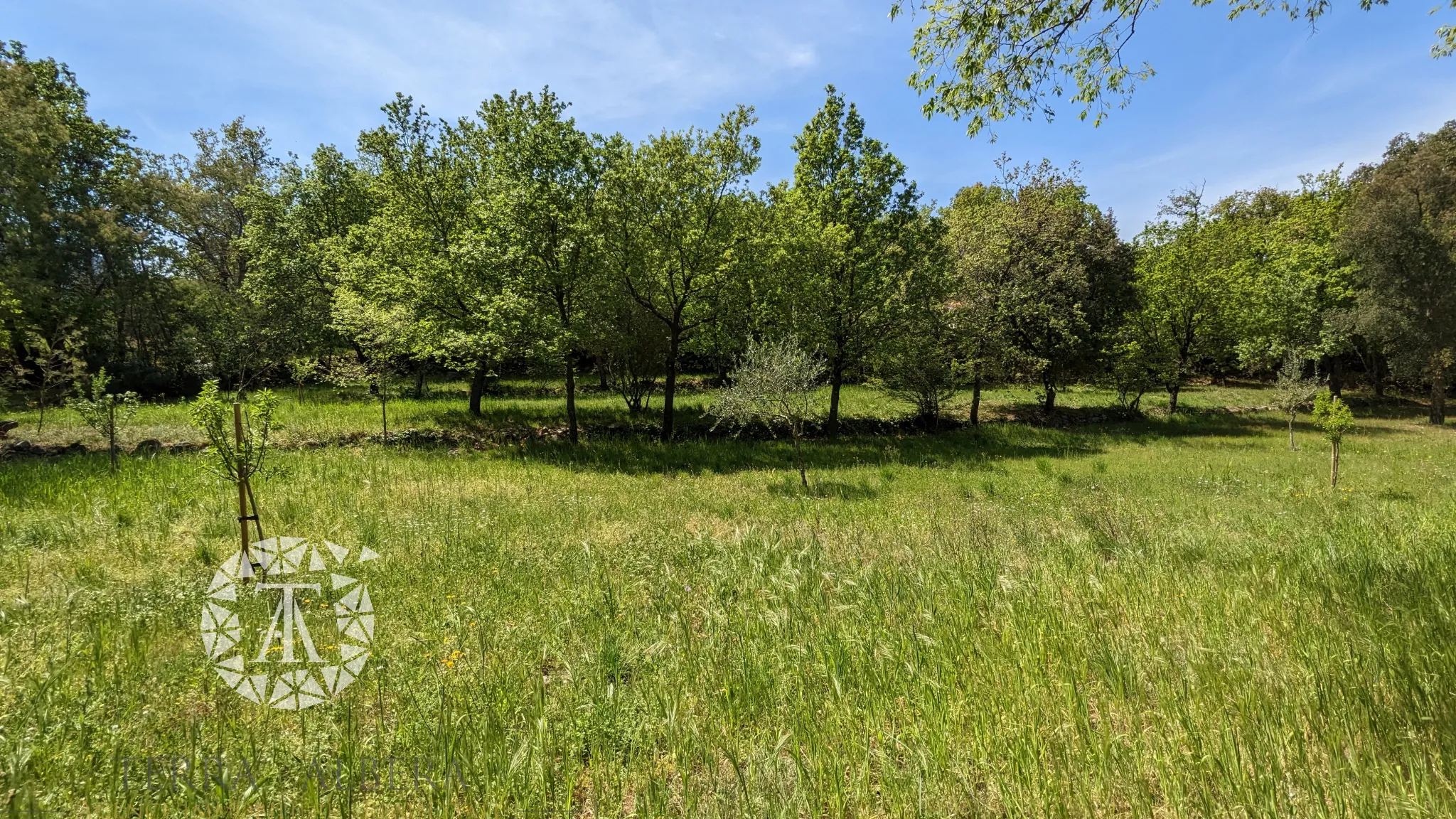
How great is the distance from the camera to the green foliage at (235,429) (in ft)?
21.0

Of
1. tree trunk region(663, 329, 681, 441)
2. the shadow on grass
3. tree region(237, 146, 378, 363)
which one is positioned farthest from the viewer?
tree region(237, 146, 378, 363)

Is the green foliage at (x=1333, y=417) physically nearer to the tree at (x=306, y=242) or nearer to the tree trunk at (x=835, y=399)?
the tree trunk at (x=835, y=399)

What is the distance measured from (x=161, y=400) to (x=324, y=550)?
92.7 ft

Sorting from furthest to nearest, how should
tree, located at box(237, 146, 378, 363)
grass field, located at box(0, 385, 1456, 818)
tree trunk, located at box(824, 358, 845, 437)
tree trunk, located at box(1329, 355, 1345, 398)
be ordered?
1. tree trunk, located at box(1329, 355, 1345, 398)
2. tree, located at box(237, 146, 378, 363)
3. tree trunk, located at box(824, 358, 845, 437)
4. grass field, located at box(0, 385, 1456, 818)

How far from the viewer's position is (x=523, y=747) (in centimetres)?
319

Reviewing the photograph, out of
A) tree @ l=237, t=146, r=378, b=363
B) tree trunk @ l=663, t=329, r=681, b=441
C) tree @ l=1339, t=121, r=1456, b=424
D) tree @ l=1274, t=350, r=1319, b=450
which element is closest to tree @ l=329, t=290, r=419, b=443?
tree @ l=237, t=146, r=378, b=363

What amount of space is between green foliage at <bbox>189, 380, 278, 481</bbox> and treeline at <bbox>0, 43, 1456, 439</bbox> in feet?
38.6

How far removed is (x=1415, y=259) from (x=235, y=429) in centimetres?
5542

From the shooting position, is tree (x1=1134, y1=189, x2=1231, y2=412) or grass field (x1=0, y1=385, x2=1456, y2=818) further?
tree (x1=1134, y1=189, x2=1231, y2=412)

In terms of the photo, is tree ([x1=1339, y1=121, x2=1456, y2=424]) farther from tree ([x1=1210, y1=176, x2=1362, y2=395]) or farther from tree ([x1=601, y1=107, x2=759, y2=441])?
tree ([x1=601, y1=107, x2=759, y2=441])

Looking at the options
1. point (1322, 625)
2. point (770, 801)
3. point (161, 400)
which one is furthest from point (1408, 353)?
point (161, 400)

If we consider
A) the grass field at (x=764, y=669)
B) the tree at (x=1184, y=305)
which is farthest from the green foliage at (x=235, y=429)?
the tree at (x=1184, y=305)

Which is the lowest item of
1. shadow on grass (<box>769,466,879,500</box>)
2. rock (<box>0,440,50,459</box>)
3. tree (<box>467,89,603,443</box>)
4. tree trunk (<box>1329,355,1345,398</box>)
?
shadow on grass (<box>769,466,879,500</box>)

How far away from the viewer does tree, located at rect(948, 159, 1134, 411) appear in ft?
94.5
